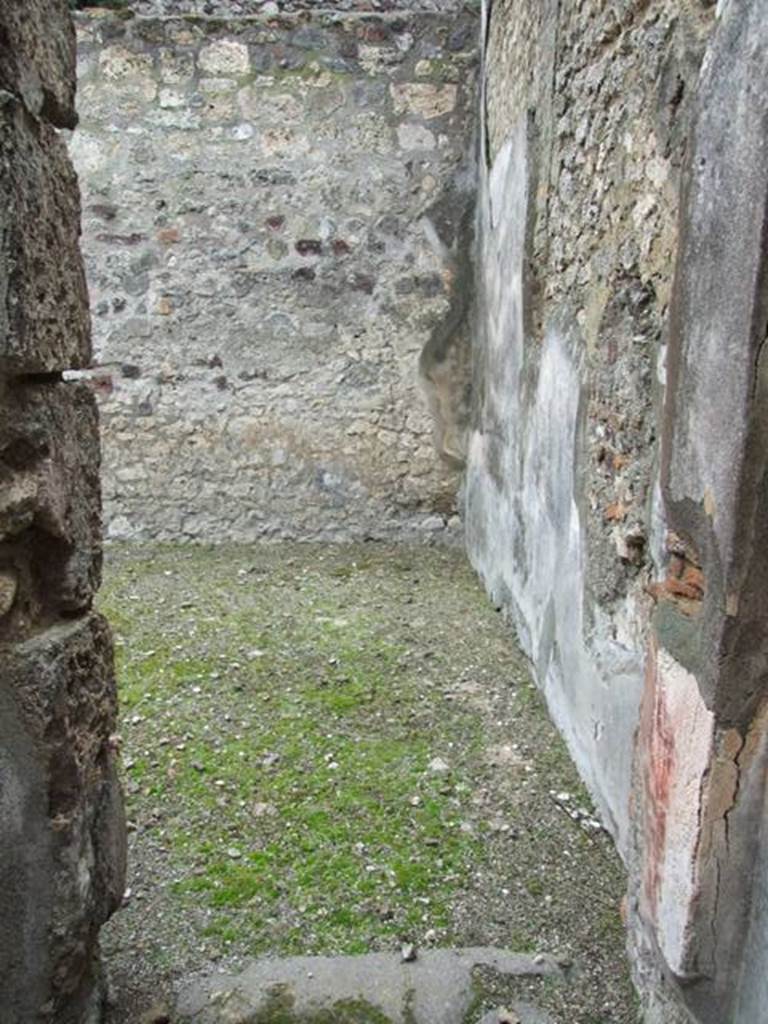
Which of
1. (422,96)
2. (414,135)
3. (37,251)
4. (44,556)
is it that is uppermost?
(422,96)

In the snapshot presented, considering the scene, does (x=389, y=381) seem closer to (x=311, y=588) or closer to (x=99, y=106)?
(x=311, y=588)

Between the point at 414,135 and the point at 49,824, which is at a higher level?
the point at 414,135

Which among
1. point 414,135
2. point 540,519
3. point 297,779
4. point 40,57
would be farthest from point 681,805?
point 414,135

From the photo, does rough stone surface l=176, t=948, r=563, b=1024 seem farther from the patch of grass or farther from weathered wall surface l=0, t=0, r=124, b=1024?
weathered wall surface l=0, t=0, r=124, b=1024

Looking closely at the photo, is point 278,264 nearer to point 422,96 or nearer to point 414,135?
point 414,135

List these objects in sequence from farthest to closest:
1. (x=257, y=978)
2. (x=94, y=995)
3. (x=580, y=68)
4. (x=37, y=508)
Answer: (x=580, y=68)
(x=257, y=978)
(x=94, y=995)
(x=37, y=508)

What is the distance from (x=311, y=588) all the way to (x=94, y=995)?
2789 mm

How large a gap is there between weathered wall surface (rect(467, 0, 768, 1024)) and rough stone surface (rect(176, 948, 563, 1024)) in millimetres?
A: 351

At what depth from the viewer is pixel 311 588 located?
4293mm

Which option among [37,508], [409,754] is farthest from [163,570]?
[37,508]

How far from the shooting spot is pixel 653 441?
1.85 meters

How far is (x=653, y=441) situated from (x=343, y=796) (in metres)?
1.38

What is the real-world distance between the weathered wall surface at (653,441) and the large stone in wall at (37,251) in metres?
1.01

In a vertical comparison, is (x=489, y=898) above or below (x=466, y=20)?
below
